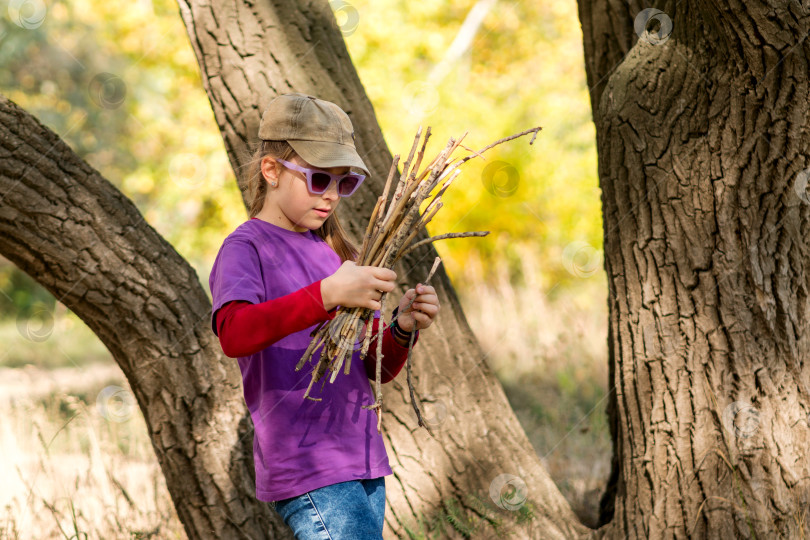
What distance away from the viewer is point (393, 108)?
887cm

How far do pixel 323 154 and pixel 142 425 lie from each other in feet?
12.2

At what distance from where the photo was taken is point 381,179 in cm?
287

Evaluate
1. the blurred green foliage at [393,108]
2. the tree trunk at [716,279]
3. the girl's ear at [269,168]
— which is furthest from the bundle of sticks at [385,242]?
the blurred green foliage at [393,108]

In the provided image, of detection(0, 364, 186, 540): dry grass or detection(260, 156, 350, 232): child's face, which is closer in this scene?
detection(260, 156, 350, 232): child's face

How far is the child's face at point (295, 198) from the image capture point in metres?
1.92

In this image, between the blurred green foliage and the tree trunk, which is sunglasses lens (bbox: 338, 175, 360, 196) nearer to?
the tree trunk

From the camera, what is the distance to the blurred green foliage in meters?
8.17

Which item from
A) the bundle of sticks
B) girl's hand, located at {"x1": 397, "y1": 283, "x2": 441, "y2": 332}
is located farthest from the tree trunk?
girl's hand, located at {"x1": 397, "y1": 283, "x2": 441, "y2": 332}

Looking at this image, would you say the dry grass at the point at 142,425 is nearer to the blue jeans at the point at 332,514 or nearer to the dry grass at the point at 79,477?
the dry grass at the point at 79,477

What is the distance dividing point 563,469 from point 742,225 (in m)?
2.12

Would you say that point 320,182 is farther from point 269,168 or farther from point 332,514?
point 332,514

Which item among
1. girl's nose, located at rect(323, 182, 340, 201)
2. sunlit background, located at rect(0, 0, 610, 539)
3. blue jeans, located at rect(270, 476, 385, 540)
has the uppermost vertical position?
sunlit background, located at rect(0, 0, 610, 539)

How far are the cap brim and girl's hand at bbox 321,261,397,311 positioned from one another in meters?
0.33

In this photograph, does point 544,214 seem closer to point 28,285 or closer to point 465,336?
point 465,336
